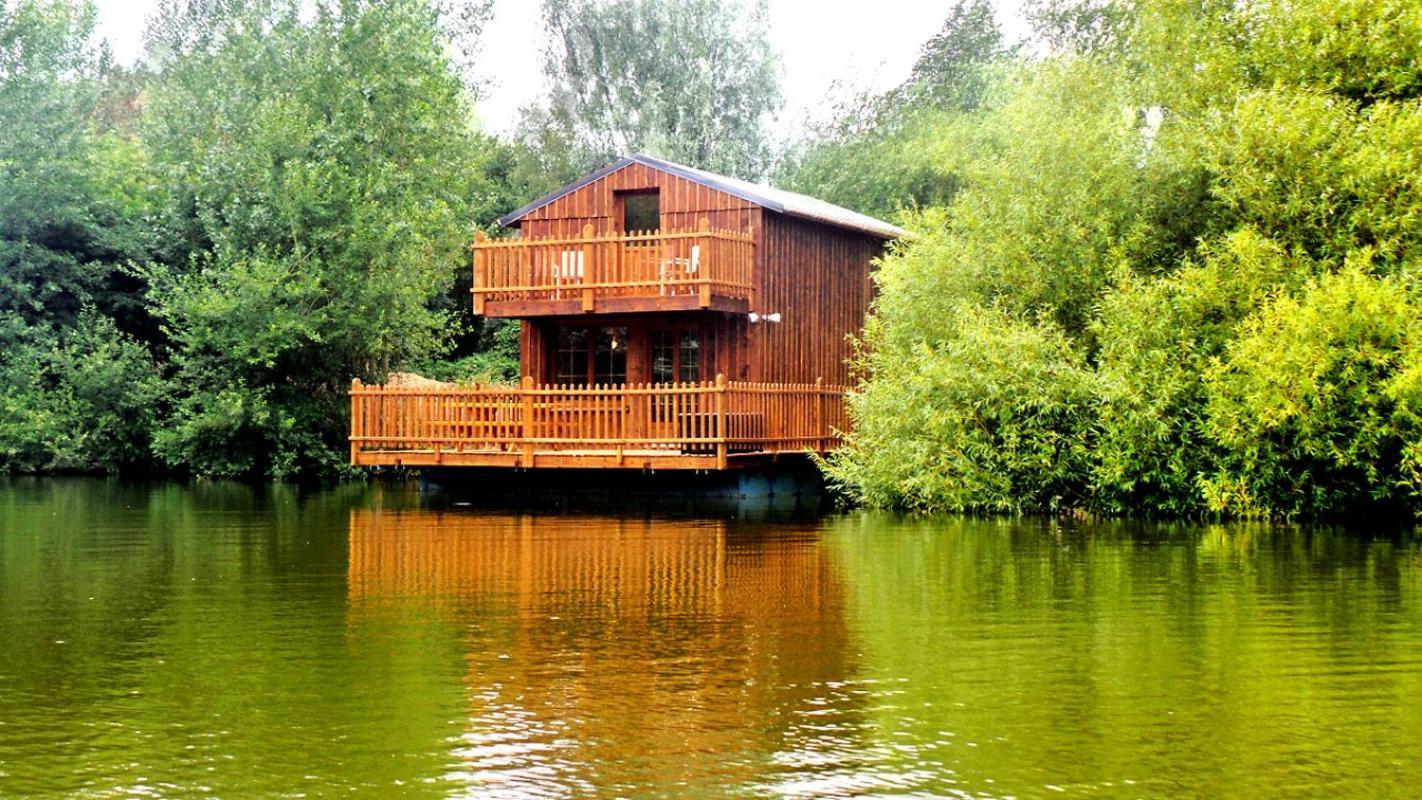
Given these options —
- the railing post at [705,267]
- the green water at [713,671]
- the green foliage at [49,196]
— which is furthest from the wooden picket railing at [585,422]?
the green foliage at [49,196]

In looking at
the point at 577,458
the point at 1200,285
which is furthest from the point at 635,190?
the point at 1200,285

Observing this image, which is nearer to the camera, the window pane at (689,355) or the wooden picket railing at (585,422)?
the wooden picket railing at (585,422)

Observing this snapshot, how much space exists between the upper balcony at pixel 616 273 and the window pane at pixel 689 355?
1.70m

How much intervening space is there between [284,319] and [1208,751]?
1154 inches

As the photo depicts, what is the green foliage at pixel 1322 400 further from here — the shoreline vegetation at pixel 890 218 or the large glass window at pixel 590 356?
the large glass window at pixel 590 356

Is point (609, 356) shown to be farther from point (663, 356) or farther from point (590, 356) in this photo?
point (663, 356)

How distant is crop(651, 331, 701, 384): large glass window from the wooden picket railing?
2342 mm

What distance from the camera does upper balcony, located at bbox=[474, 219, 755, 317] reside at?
28359 millimetres

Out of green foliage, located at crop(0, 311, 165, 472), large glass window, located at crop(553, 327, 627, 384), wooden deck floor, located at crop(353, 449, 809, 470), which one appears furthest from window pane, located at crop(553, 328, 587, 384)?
green foliage, located at crop(0, 311, 165, 472)

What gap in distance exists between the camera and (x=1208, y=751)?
7.36 metres

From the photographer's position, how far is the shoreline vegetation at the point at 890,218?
71.8 ft

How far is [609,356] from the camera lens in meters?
31.9

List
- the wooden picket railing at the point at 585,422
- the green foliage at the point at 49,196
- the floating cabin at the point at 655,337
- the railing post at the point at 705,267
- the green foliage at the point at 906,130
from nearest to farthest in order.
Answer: the wooden picket railing at the point at 585,422, the floating cabin at the point at 655,337, the railing post at the point at 705,267, the green foliage at the point at 49,196, the green foliage at the point at 906,130

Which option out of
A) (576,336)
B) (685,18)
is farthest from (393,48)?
(685,18)
